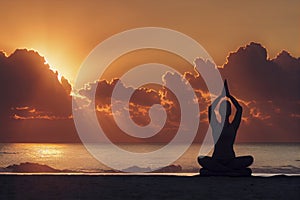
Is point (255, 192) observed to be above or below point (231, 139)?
below

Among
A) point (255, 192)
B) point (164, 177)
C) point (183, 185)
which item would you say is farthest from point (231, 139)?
point (255, 192)

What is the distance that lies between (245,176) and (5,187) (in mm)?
13793

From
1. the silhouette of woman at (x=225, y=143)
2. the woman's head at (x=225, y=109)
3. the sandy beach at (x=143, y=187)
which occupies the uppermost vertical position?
the woman's head at (x=225, y=109)

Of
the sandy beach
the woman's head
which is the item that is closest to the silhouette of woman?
the woman's head

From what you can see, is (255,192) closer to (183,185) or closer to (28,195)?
(183,185)

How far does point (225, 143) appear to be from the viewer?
36.2 metres

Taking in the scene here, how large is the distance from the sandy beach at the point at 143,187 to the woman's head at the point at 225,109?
4.92 metres

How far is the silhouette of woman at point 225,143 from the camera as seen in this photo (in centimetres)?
3525

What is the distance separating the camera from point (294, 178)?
3100 centimetres

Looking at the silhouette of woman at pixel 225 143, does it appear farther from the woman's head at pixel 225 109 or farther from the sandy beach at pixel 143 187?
the sandy beach at pixel 143 187

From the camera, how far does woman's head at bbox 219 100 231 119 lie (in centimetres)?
3512

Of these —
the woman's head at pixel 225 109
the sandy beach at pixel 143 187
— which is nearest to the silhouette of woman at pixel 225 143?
the woman's head at pixel 225 109

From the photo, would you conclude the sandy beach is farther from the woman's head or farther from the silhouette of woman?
the woman's head

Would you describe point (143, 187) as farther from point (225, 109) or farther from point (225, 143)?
point (225, 143)
